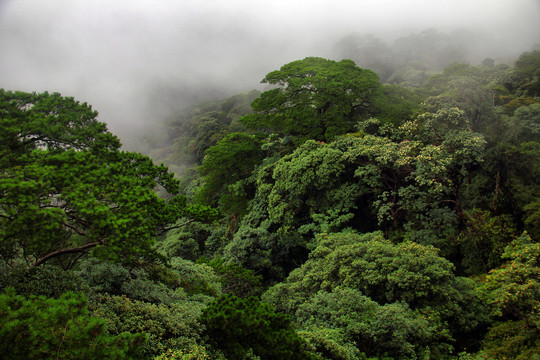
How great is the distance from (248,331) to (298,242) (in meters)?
9.76

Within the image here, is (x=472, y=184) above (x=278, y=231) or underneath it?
underneath

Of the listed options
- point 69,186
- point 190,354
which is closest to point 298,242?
point 190,354

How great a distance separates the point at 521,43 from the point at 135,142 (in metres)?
66.1

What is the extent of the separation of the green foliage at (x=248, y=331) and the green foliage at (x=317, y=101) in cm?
1380

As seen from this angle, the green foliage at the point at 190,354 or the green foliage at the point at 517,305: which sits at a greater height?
the green foliage at the point at 190,354

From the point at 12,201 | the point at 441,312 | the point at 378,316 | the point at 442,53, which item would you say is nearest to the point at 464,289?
the point at 441,312

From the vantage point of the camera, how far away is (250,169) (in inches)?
865

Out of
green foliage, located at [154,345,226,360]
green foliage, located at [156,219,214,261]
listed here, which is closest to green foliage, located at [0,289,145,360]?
green foliage, located at [154,345,226,360]

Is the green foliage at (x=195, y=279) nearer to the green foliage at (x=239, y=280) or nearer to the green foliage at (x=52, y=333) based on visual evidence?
the green foliage at (x=239, y=280)

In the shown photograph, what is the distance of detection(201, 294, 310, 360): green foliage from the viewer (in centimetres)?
639

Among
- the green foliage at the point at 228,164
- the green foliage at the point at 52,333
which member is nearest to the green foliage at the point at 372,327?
the green foliage at the point at 52,333

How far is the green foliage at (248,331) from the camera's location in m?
6.39

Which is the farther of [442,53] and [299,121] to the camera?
[442,53]

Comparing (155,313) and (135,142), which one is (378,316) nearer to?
(155,313)
